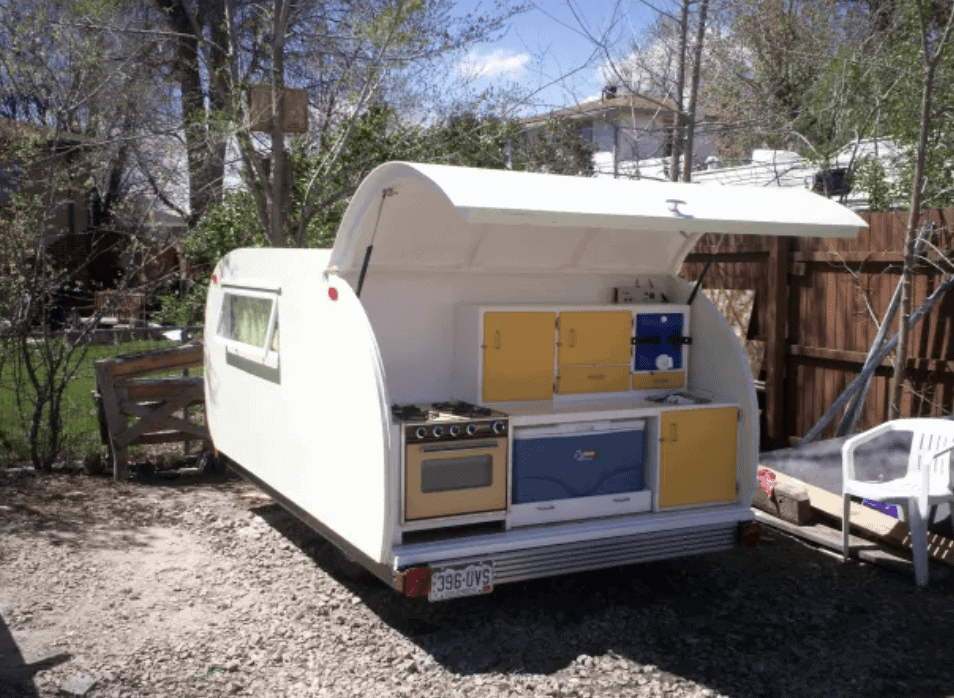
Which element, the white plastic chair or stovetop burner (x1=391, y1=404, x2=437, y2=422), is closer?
stovetop burner (x1=391, y1=404, x2=437, y2=422)

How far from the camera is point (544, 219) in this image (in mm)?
4348

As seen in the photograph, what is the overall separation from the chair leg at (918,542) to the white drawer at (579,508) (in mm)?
1562

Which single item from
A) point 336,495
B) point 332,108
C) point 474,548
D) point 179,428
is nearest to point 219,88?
point 332,108

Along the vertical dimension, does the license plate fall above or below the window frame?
below

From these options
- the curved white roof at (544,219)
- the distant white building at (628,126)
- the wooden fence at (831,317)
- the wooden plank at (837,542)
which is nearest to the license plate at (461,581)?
the curved white roof at (544,219)

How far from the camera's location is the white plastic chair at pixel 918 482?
5715 mm

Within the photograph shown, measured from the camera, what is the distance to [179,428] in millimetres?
8250

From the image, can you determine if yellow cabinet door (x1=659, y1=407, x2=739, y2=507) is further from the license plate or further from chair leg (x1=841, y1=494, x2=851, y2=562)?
the license plate

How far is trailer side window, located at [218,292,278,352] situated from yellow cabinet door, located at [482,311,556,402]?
129cm

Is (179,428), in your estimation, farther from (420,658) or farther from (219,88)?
(420,658)

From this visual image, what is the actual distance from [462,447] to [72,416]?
647 centimetres

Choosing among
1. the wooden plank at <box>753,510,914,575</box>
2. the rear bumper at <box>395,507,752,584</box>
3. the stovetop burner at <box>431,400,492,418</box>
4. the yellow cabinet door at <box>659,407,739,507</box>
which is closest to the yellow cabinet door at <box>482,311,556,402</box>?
the stovetop burner at <box>431,400,492,418</box>

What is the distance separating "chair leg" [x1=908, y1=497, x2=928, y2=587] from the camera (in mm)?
5727

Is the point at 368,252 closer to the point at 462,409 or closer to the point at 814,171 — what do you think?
the point at 462,409
